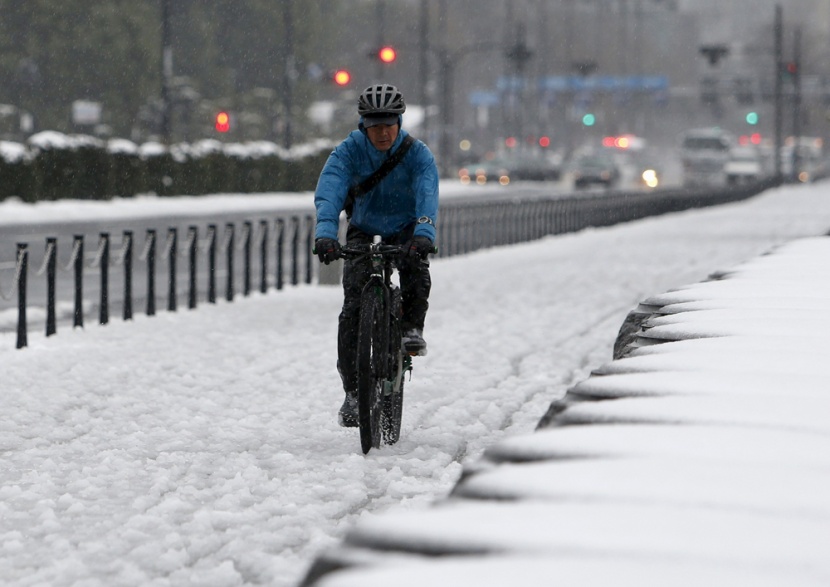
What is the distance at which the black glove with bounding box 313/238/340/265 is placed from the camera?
826 centimetres

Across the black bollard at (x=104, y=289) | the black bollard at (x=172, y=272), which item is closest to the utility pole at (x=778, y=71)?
the black bollard at (x=172, y=272)

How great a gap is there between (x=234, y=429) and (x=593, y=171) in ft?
224

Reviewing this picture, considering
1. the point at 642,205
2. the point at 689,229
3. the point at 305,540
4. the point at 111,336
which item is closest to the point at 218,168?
the point at 642,205

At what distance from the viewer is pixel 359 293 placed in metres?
8.76

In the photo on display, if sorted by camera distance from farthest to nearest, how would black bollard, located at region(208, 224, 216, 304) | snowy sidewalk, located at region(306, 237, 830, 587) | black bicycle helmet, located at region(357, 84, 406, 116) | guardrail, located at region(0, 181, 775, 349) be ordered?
black bollard, located at region(208, 224, 216, 304) < guardrail, located at region(0, 181, 775, 349) < black bicycle helmet, located at region(357, 84, 406, 116) < snowy sidewalk, located at region(306, 237, 830, 587)

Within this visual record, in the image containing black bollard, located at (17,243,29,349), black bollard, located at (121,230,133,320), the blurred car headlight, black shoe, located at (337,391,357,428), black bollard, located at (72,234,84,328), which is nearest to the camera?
black shoe, located at (337,391,357,428)

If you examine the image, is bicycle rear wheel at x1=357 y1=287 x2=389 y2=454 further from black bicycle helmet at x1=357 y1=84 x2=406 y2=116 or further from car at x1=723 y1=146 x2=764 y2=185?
car at x1=723 y1=146 x2=764 y2=185

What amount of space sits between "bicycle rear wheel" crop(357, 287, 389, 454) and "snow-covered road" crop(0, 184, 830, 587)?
215 mm

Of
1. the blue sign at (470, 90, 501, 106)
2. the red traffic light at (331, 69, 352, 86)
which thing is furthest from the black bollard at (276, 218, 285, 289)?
the blue sign at (470, 90, 501, 106)

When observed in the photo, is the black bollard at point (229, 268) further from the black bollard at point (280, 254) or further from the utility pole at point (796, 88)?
the utility pole at point (796, 88)

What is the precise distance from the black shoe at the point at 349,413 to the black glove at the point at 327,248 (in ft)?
3.51

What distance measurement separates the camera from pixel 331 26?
312ft

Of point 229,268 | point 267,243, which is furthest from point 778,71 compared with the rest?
point 229,268

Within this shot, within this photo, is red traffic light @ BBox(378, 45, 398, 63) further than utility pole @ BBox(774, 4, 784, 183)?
No
